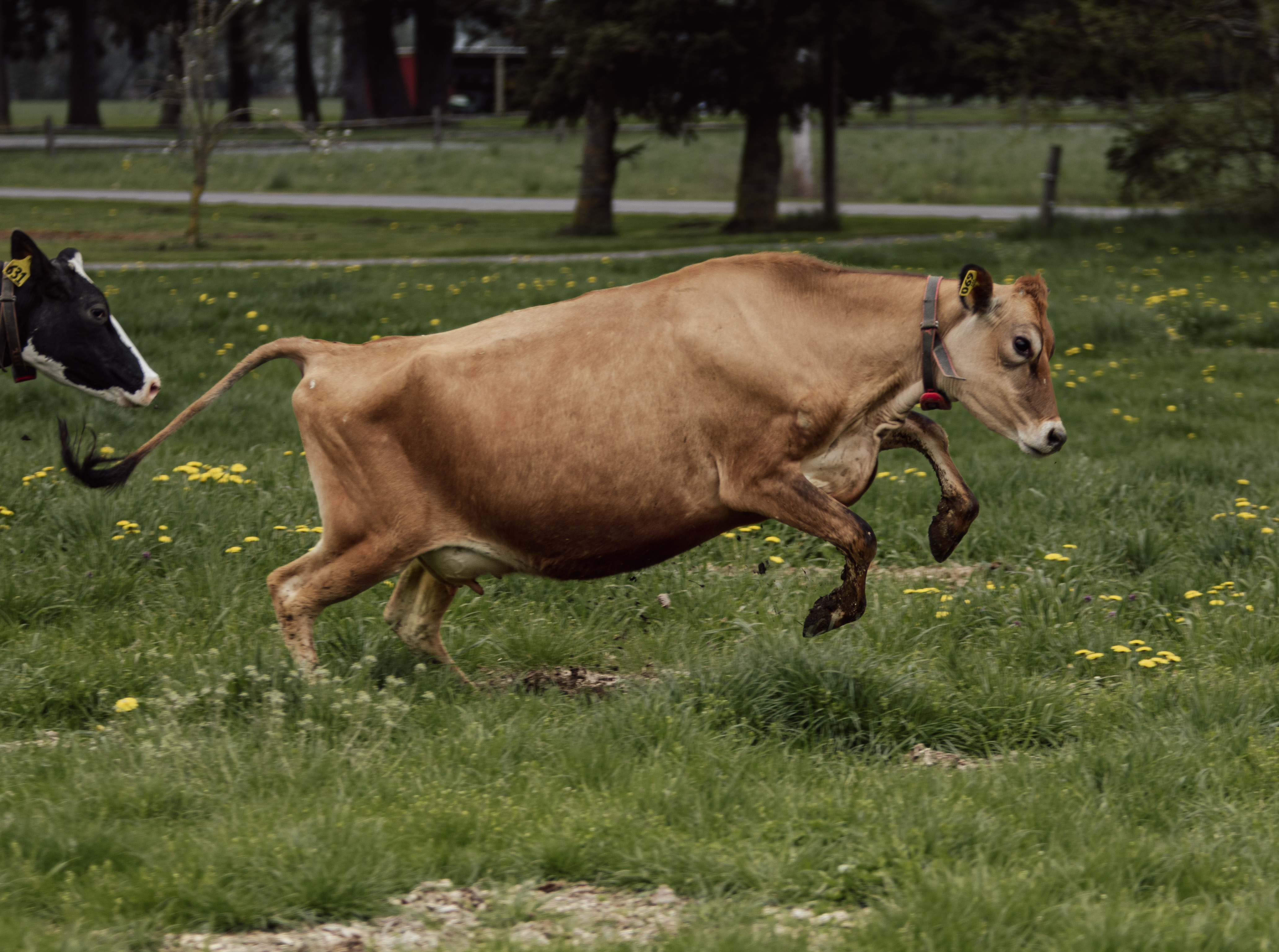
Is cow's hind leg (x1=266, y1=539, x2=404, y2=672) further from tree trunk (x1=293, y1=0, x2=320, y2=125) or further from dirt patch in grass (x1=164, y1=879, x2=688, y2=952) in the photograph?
tree trunk (x1=293, y1=0, x2=320, y2=125)

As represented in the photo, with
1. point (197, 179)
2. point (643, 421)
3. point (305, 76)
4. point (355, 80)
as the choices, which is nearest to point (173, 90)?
point (197, 179)

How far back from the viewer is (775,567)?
6703mm

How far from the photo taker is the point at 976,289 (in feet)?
15.9

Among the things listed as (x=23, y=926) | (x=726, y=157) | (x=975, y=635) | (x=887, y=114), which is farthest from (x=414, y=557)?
(x=726, y=157)

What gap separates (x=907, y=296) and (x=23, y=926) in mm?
3413

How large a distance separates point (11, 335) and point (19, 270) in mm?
295

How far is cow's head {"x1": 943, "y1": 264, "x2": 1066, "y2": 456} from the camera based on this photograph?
4.89m

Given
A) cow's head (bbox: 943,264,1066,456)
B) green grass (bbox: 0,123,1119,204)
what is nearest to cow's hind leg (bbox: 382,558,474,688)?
cow's head (bbox: 943,264,1066,456)

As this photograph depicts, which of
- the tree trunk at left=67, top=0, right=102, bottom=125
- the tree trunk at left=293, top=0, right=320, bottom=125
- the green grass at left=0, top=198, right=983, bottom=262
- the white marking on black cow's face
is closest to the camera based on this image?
the white marking on black cow's face

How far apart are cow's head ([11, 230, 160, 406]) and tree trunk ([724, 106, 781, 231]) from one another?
17.3 metres

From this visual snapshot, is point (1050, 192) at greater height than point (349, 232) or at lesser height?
greater

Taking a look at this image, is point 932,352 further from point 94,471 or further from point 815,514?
point 94,471

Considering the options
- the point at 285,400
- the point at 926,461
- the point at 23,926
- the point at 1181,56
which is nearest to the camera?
the point at 23,926

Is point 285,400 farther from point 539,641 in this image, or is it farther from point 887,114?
point 887,114
